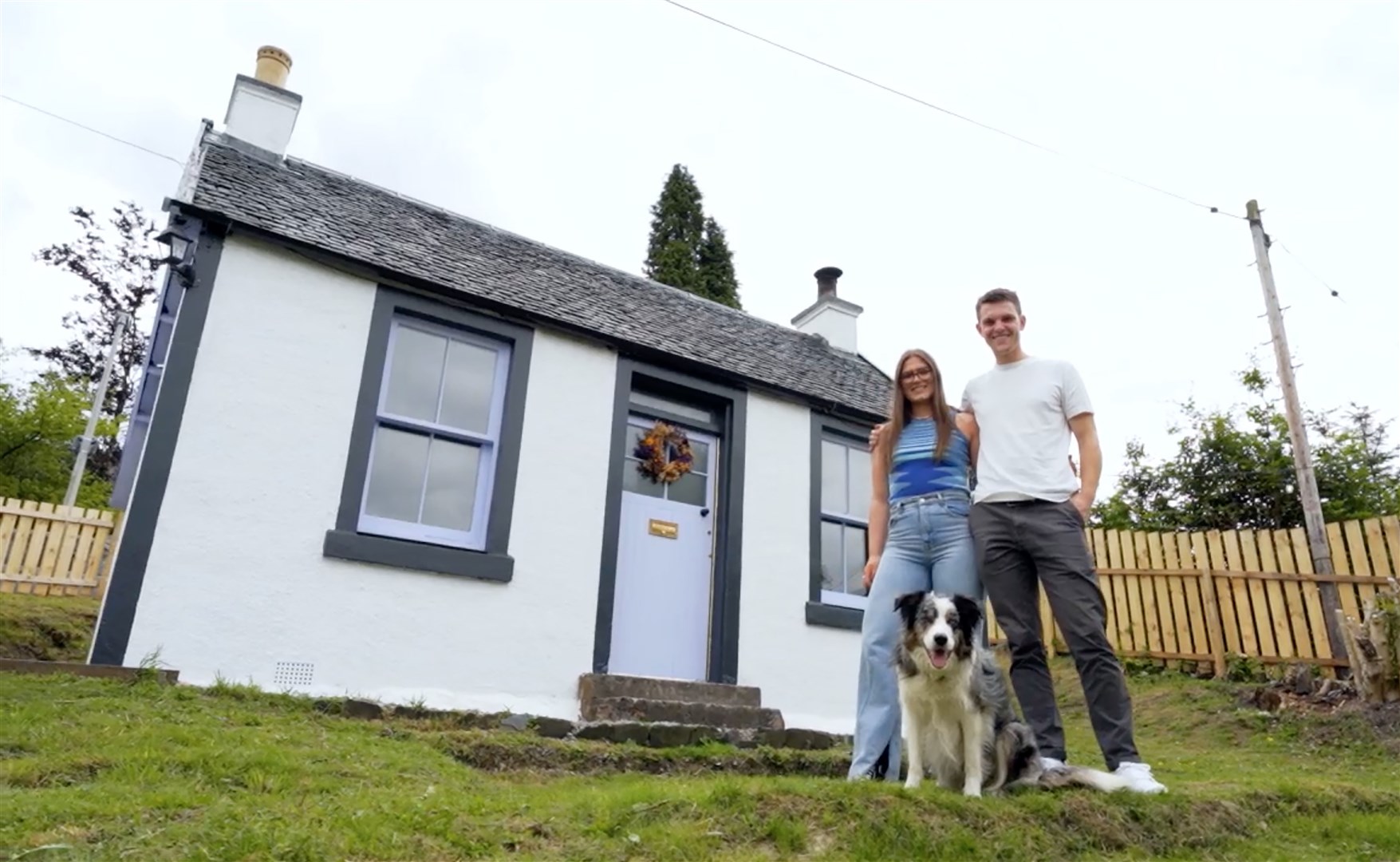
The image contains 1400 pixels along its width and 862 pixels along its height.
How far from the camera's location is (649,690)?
6430mm

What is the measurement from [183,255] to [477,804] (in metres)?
4.79

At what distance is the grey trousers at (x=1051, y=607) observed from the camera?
3.48 metres

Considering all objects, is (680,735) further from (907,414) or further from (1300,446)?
(1300,446)

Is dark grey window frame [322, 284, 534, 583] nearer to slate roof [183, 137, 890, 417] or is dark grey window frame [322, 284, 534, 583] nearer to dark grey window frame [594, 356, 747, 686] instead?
slate roof [183, 137, 890, 417]

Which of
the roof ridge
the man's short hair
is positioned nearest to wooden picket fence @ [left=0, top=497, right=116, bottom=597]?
the roof ridge

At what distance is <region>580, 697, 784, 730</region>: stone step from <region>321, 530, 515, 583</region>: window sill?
46.7 inches

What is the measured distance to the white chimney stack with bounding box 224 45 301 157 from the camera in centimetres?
739

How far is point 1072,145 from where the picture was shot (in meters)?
9.02

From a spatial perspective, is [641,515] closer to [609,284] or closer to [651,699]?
[651,699]

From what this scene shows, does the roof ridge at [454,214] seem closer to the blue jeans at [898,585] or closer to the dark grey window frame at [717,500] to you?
the dark grey window frame at [717,500]

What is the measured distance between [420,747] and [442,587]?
1.82m

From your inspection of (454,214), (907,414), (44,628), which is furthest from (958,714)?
(44,628)

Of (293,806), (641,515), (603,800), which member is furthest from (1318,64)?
(293,806)

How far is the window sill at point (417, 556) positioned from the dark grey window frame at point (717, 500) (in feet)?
2.93
